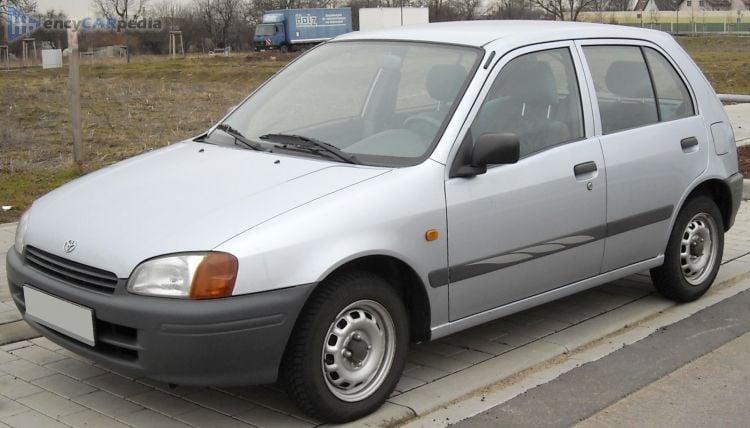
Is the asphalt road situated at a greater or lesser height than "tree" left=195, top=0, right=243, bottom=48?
lesser

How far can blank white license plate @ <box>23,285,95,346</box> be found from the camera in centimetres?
405

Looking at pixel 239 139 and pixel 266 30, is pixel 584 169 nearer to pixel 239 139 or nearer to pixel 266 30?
pixel 239 139

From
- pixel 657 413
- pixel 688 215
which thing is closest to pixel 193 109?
pixel 688 215

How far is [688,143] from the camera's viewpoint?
593cm

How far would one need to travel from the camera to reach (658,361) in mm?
5184

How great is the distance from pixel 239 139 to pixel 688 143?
108 inches

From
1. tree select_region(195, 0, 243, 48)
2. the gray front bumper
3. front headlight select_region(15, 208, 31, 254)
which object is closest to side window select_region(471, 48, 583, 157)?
the gray front bumper

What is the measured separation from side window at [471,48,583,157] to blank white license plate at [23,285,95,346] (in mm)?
A: 2026

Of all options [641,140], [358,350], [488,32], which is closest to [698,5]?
[641,140]

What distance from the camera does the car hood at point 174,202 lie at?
3.99 meters

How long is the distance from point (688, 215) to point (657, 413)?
6.20 ft

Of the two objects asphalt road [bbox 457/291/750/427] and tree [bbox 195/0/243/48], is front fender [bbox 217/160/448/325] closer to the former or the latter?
asphalt road [bbox 457/291/750/427]

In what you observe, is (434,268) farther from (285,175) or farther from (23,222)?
(23,222)

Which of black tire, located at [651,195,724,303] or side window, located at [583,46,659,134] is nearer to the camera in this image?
side window, located at [583,46,659,134]
